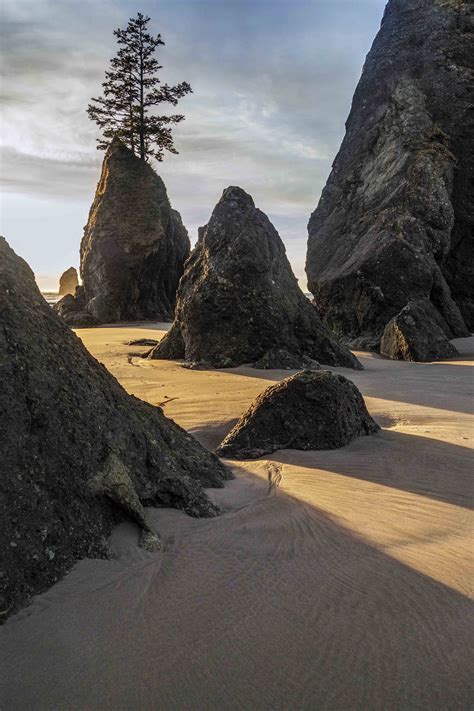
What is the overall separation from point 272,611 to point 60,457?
0.97 meters

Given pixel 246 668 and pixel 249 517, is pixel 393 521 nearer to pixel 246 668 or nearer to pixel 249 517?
pixel 249 517

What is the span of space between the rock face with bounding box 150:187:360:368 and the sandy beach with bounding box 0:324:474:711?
15.5 ft

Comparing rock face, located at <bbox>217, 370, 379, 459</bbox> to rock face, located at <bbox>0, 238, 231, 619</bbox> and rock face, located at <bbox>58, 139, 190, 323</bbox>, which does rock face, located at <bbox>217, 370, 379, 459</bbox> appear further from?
rock face, located at <bbox>58, 139, 190, 323</bbox>

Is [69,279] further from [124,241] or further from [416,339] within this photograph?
[416,339]

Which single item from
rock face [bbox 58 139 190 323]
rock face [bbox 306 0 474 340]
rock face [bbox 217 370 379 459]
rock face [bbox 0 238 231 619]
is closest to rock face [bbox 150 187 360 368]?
rock face [bbox 217 370 379 459]

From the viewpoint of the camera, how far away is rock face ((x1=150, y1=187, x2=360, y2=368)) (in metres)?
7.56

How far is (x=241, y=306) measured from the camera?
7.66 meters

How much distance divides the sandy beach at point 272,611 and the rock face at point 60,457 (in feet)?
0.30

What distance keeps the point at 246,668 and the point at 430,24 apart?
712 inches

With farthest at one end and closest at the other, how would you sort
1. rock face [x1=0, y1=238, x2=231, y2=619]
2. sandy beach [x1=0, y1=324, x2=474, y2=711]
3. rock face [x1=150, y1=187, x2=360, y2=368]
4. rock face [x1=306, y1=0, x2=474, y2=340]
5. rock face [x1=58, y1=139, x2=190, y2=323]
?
rock face [x1=58, y1=139, x2=190, y2=323] < rock face [x1=306, y1=0, x2=474, y2=340] < rock face [x1=150, y1=187, x2=360, y2=368] < rock face [x1=0, y1=238, x2=231, y2=619] < sandy beach [x1=0, y1=324, x2=474, y2=711]

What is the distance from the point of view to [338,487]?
2844 mm

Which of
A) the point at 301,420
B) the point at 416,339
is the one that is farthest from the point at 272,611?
the point at 416,339

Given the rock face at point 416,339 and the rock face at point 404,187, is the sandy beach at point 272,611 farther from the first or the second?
the rock face at point 404,187

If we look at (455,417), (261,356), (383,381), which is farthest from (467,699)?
(261,356)
